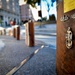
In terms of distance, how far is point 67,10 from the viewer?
1807 millimetres

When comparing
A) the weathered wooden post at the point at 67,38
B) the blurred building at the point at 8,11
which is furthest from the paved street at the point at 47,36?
the blurred building at the point at 8,11

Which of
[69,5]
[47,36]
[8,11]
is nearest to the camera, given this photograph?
[69,5]

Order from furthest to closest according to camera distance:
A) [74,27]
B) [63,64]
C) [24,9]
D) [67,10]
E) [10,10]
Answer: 1. [24,9]
2. [10,10]
3. [63,64]
4. [67,10]
5. [74,27]

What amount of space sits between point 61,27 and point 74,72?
0.51 m

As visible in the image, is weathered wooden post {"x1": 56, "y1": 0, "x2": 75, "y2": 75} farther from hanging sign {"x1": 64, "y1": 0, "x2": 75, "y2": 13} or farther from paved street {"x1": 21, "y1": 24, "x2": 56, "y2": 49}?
paved street {"x1": 21, "y1": 24, "x2": 56, "y2": 49}

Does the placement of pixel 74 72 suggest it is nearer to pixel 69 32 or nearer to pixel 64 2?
pixel 69 32

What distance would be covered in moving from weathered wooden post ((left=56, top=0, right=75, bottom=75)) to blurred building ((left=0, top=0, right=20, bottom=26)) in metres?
45.3

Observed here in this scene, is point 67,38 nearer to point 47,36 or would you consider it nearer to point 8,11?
point 47,36

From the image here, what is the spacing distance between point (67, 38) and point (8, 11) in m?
54.4

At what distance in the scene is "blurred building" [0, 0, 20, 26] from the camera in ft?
165

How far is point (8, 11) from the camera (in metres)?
55.0

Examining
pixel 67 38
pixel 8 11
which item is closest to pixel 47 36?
pixel 67 38

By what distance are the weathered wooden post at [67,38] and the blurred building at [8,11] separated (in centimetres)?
4527

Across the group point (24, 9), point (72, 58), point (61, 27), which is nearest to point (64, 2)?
point (61, 27)
